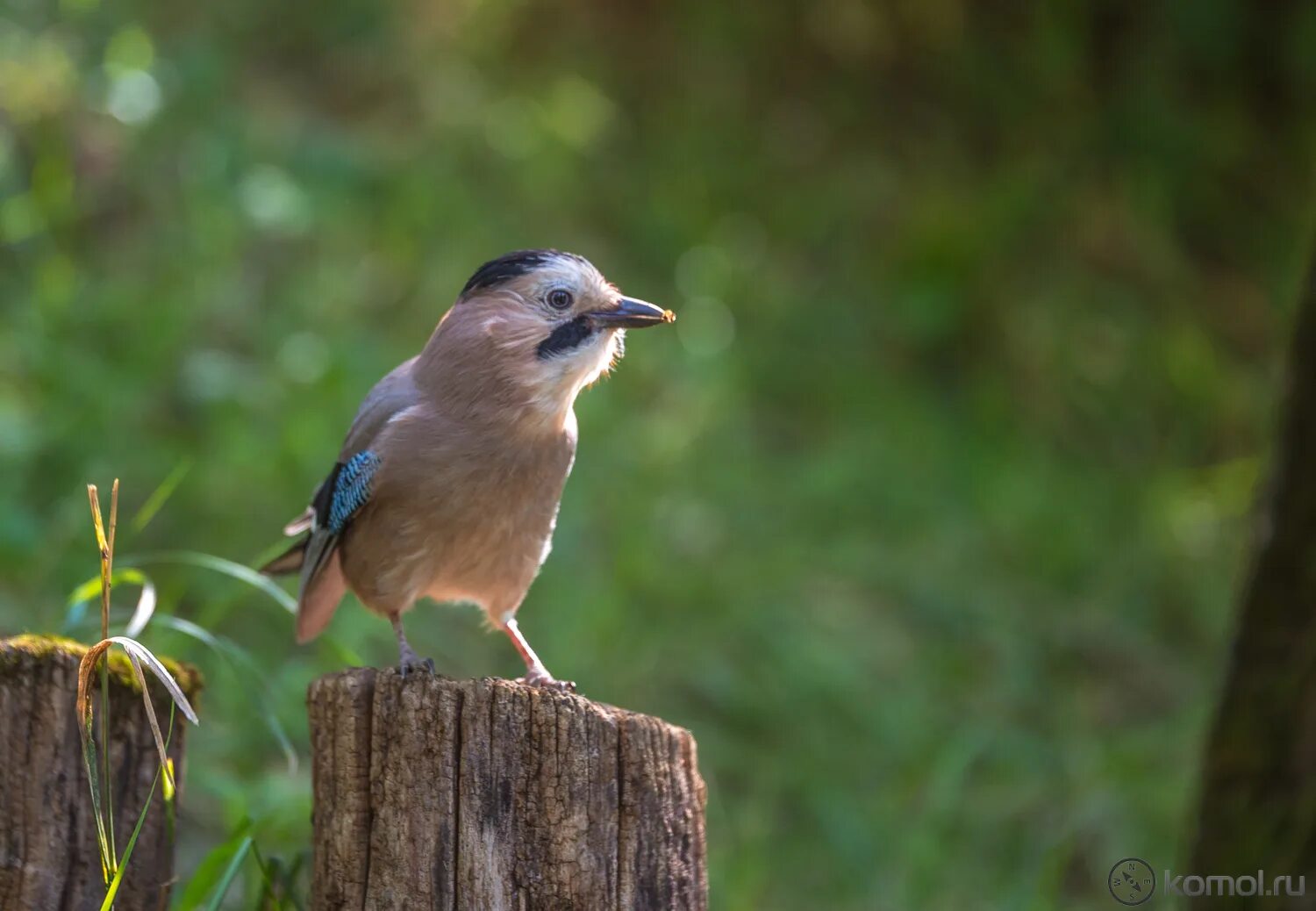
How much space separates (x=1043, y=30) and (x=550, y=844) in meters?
7.79

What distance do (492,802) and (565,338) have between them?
1456mm

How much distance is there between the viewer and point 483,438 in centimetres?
392

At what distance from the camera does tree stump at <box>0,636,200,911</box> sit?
2824 millimetres

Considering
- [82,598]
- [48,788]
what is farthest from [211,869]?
[82,598]

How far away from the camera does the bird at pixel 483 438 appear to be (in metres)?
3.92

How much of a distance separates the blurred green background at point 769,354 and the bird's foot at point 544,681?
83 cm

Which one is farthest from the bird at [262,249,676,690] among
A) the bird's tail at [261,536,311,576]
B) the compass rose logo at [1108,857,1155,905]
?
the compass rose logo at [1108,857,1155,905]

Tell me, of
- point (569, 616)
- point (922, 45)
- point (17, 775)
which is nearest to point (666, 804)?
point (17, 775)

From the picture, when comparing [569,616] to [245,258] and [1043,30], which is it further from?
[1043,30]

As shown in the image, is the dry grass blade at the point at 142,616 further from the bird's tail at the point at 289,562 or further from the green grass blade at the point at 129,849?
the bird's tail at the point at 289,562

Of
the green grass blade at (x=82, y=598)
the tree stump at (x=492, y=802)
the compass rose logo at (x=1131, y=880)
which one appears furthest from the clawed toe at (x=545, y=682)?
the compass rose logo at (x=1131, y=880)

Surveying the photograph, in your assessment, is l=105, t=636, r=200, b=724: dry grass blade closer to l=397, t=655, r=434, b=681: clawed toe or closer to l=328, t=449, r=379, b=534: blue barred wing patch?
l=397, t=655, r=434, b=681: clawed toe

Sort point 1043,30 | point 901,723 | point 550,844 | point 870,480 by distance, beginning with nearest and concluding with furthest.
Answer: point 550,844, point 901,723, point 870,480, point 1043,30

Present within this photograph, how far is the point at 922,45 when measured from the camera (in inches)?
387
